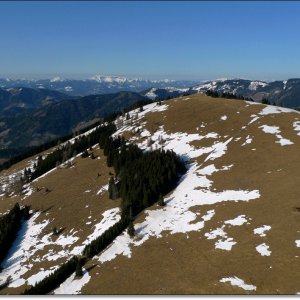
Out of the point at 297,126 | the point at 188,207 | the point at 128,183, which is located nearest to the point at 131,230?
the point at 188,207

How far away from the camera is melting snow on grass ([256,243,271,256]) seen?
58072 millimetres

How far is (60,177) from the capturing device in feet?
446

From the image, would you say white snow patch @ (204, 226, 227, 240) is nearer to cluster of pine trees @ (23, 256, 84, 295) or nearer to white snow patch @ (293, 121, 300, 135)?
cluster of pine trees @ (23, 256, 84, 295)

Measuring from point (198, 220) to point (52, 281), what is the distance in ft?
102

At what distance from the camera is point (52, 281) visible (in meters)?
63.0

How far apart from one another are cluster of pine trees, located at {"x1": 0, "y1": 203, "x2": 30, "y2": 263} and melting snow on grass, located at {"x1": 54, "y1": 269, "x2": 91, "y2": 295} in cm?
2872

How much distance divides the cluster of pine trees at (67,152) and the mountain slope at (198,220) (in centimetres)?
1406

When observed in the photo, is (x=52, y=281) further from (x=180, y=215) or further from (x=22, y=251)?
(x=180, y=215)

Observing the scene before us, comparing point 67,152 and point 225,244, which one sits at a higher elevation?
point 225,244

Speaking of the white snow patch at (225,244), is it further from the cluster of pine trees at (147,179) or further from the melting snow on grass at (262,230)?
the cluster of pine trees at (147,179)

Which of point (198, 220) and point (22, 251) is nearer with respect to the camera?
point (198, 220)

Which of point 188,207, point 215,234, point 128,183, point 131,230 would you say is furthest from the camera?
point 128,183

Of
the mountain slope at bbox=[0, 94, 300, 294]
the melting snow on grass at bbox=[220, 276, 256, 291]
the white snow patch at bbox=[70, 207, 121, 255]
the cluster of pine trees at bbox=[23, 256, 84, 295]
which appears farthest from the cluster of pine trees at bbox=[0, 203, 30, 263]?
the melting snow on grass at bbox=[220, 276, 256, 291]

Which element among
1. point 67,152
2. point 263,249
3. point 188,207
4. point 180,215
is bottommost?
point 67,152
